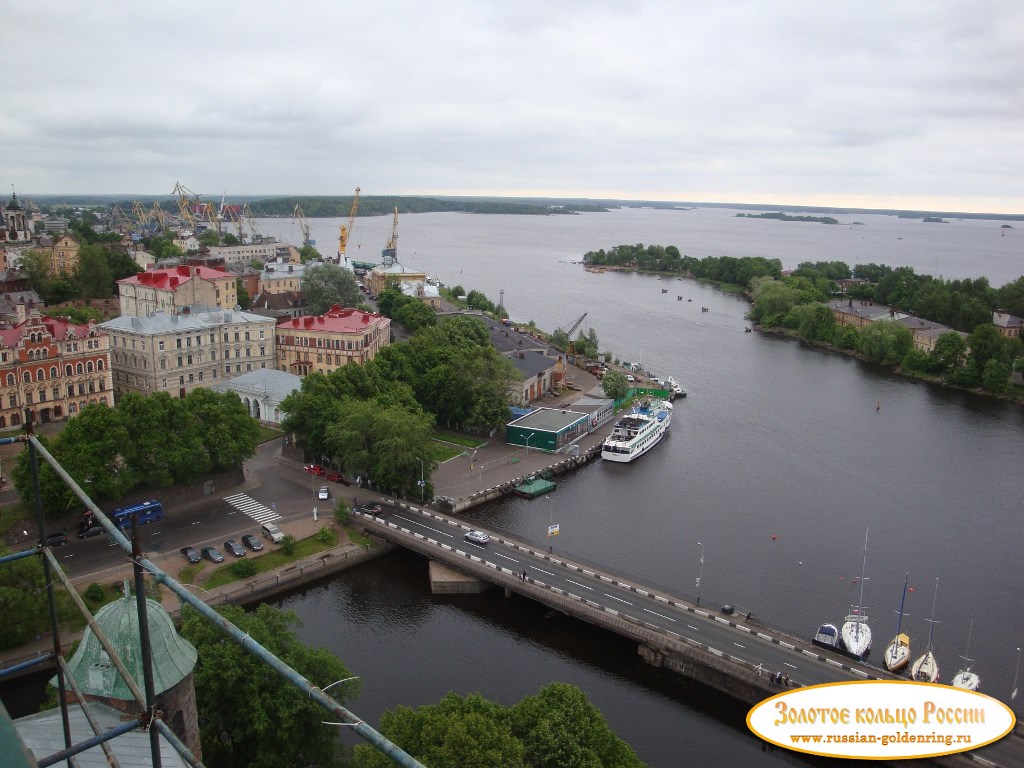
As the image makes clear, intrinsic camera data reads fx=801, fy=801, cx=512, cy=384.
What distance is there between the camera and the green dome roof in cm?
1328

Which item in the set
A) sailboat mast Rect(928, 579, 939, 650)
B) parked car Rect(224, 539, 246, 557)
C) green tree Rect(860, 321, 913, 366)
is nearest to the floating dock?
parked car Rect(224, 539, 246, 557)

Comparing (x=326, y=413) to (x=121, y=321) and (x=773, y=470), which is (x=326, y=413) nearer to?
(x=121, y=321)

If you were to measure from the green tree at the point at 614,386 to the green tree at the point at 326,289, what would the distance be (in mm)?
29962

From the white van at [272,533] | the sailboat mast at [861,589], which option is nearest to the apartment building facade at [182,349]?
the white van at [272,533]

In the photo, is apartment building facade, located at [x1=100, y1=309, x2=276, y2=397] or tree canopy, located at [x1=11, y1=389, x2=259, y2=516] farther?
apartment building facade, located at [x1=100, y1=309, x2=276, y2=397]

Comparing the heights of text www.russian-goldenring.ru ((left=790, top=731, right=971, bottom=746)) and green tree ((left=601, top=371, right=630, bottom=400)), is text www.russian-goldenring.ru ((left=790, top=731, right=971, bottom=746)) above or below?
below

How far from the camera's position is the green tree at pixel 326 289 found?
7831 cm

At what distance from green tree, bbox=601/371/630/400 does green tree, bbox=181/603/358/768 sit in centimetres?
4280

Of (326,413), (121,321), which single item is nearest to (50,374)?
(121,321)

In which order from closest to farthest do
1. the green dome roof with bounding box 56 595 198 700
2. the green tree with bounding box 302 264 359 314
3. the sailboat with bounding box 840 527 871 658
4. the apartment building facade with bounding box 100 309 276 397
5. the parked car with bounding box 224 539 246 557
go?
the green dome roof with bounding box 56 595 198 700, the sailboat with bounding box 840 527 871 658, the parked car with bounding box 224 539 246 557, the apartment building facade with bounding box 100 309 276 397, the green tree with bounding box 302 264 359 314

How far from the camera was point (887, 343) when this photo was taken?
81375 millimetres

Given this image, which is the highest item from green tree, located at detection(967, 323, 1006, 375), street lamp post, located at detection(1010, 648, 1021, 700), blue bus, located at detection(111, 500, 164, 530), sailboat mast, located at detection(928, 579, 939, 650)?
green tree, located at detection(967, 323, 1006, 375)

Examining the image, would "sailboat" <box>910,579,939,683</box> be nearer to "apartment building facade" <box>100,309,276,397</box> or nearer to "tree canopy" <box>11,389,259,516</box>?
"tree canopy" <box>11,389,259,516</box>

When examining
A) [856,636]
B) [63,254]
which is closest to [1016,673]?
[856,636]
